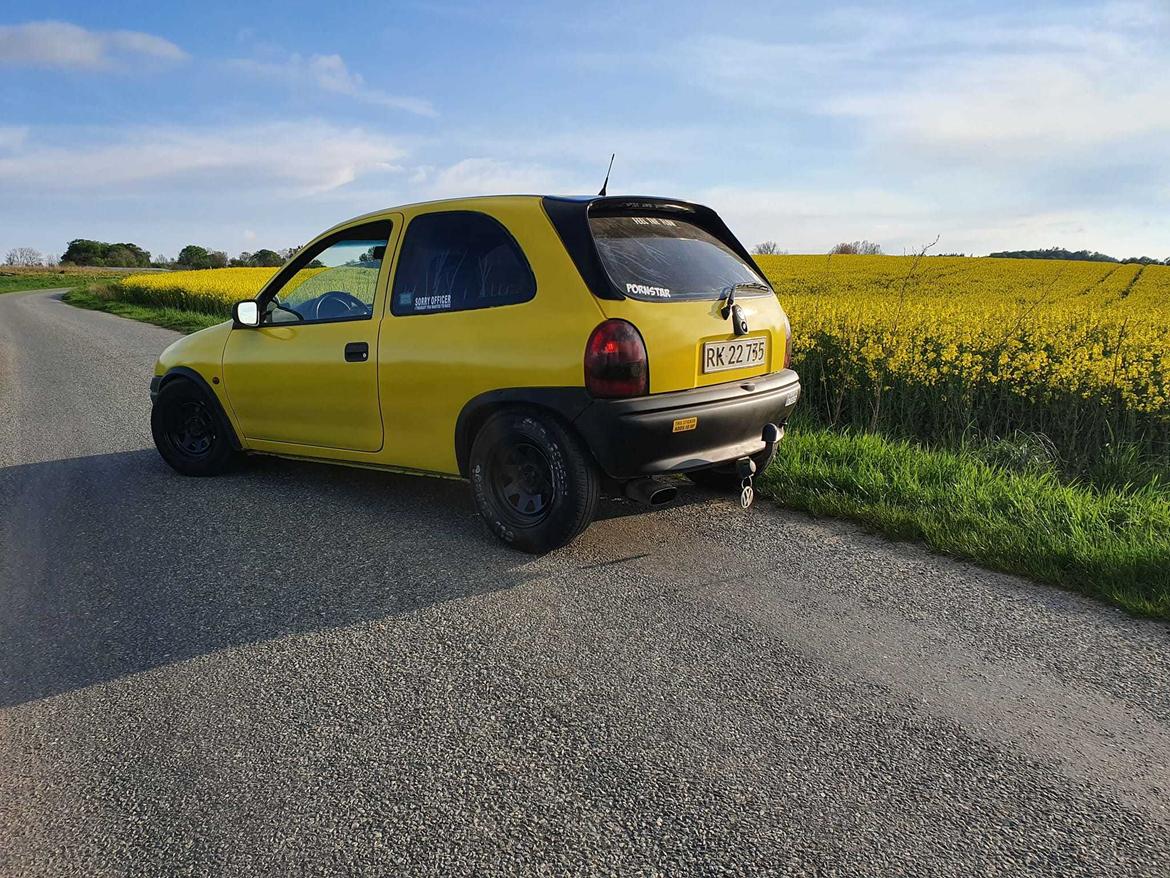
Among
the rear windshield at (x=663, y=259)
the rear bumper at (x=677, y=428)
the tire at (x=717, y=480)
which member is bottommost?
the tire at (x=717, y=480)

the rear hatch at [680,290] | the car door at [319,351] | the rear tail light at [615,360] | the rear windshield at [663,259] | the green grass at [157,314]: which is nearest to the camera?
the rear tail light at [615,360]

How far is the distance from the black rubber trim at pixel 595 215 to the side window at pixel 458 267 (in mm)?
242

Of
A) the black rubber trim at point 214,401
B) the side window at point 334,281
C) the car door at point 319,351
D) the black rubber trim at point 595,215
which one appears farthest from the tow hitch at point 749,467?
the black rubber trim at point 214,401

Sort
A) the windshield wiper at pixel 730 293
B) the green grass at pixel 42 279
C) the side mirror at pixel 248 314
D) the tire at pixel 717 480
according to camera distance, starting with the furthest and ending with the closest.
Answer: the green grass at pixel 42 279 → the side mirror at pixel 248 314 → the tire at pixel 717 480 → the windshield wiper at pixel 730 293

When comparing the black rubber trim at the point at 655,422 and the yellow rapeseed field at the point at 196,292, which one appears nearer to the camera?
the black rubber trim at the point at 655,422

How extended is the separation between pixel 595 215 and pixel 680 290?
54 cm

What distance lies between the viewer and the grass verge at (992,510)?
11.5 feet

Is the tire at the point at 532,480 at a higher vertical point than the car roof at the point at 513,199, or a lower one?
lower

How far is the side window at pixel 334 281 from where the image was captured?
446 centimetres

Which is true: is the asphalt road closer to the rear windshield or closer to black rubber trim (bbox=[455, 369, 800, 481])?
black rubber trim (bbox=[455, 369, 800, 481])

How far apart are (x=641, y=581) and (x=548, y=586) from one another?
0.41 metres

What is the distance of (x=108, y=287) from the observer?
1583 inches

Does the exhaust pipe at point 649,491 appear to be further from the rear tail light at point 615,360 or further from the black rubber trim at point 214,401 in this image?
the black rubber trim at point 214,401

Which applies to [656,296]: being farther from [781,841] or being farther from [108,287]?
[108,287]
